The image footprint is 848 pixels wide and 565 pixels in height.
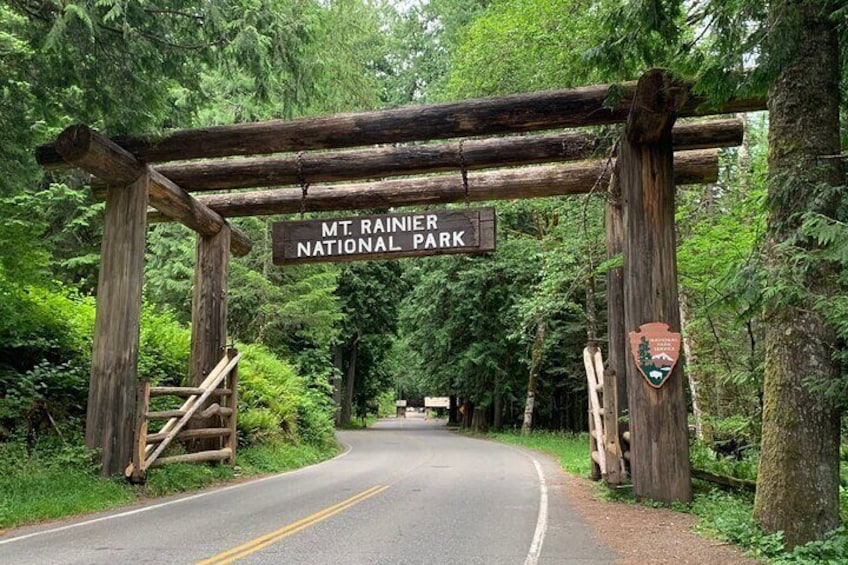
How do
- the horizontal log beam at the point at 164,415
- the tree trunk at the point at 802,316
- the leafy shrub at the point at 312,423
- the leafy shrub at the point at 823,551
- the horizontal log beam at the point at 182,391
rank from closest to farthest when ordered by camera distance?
the leafy shrub at the point at 823,551 → the tree trunk at the point at 802,316 → the horizontal log beam at the point at 164,415 → the horizontal log beam at the point at 182,391 → the leafy shrub at the point at 312,423

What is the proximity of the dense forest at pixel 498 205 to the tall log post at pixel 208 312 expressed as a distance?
1.19 metres

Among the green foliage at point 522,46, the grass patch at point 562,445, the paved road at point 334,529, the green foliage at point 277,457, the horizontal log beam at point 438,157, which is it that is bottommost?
the grass patch at point 562,445

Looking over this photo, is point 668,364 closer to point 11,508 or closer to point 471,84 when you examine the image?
point 11,508

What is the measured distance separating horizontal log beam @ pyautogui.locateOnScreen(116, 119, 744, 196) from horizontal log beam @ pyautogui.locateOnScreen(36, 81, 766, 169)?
0.67 meters

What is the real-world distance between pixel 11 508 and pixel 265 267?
16.8m

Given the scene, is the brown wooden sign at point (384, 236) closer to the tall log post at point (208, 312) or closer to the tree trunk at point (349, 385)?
the tall log post at point (208, 312)

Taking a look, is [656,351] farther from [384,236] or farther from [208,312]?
[208,312]

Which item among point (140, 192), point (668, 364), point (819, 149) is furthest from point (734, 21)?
point (140, 192)

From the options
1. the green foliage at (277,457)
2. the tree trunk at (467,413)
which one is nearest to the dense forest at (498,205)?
the green foliage at (277,457)

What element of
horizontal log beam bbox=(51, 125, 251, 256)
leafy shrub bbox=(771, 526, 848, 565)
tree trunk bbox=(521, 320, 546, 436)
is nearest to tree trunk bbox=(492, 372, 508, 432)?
tree trunk bbox=(521, 320, 546, 436)

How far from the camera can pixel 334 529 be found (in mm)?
7016

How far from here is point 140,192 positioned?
10188 mm

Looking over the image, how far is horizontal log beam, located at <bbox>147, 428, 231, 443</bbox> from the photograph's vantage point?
9820 millimetres

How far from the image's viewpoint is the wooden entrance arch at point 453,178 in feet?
27.6
